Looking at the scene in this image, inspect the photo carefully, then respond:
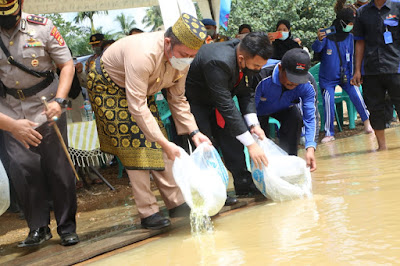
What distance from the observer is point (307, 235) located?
3.00 metres

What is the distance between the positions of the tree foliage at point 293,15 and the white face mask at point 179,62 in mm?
15531

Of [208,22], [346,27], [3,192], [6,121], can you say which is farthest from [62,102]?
[346,27]

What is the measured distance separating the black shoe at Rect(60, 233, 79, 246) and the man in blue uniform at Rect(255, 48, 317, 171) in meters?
1.91

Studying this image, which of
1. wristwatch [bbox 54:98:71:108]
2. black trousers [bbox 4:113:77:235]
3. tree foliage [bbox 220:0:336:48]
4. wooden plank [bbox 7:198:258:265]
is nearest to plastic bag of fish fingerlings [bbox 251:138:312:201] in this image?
wooden plank [bbox 7:198:258:265]

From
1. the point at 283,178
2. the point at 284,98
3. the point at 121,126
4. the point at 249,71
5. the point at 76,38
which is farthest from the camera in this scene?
the point at 76,38

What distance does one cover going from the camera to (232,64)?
382cm

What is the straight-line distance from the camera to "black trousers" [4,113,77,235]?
3318 mm

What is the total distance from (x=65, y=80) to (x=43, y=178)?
68 centimetres

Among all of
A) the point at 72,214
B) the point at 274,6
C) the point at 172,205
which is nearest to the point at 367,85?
the point at 172,205

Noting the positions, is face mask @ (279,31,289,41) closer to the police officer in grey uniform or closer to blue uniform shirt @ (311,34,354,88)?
blue uniform shirt @ (311,34,354,88)

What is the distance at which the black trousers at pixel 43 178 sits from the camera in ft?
10.9

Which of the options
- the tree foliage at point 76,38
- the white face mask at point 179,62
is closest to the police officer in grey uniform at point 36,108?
the white face mask at point 179,62

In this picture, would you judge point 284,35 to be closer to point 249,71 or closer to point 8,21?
point 249,71

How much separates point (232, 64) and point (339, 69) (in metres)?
4.42
